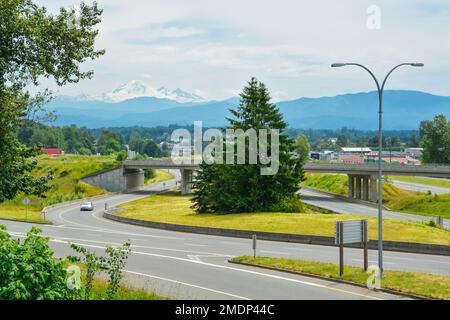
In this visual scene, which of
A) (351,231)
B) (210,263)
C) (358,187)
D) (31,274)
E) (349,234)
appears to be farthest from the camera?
(358,187)

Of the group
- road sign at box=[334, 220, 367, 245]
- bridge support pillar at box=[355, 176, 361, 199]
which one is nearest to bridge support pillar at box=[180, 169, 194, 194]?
bridge support pillar at box=[355, 176, 361, 199]

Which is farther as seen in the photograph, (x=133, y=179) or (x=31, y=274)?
(x=133, y=179)

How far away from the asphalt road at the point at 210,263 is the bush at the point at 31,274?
24.4 feet

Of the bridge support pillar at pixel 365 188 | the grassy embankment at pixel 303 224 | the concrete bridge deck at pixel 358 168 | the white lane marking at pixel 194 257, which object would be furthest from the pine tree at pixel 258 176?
the bridge support pillar at pixel 365 188

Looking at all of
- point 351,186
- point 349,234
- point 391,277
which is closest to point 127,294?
point 349,234

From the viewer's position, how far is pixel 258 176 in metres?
64.6

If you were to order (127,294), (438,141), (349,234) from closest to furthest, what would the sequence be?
(127,294), (349,234), (438,141)

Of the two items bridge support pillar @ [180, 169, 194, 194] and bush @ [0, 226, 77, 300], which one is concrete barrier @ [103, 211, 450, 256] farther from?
bridge support pillar @ [180, 169, 194, 194]

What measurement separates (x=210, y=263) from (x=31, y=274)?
1811cm

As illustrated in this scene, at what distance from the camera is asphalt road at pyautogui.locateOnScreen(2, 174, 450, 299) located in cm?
2377

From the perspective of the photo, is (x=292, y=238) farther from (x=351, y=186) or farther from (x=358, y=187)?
(x=351, y=186)

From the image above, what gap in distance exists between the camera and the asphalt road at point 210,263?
2377cm

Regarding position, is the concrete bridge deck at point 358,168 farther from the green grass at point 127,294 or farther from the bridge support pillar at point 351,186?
the green grass at point 127,294
